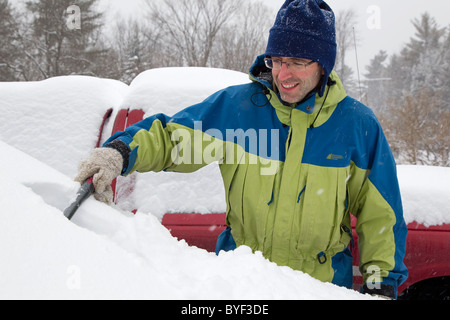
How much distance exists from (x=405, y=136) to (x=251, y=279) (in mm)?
10400

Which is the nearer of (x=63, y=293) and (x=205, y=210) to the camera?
(x=63, y=293)

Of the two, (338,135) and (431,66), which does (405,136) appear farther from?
(431,66)

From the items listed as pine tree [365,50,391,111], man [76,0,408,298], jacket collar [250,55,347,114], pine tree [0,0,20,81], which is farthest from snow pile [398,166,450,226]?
pine tree [365,50,391,111]

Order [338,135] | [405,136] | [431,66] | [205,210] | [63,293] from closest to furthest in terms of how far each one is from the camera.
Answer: [63,293]
[338,135]
[205,210]
[405,136]
[431,66]

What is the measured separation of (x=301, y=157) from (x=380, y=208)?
43 cm

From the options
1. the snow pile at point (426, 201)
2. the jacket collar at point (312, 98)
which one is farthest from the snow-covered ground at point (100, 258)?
the snow pile at point (426, 201)

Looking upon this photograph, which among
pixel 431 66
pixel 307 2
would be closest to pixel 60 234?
pixel 307 2

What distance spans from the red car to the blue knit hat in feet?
3.30

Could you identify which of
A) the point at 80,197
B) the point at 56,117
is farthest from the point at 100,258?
the point at 56,117

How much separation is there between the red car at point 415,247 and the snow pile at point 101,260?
0.92m

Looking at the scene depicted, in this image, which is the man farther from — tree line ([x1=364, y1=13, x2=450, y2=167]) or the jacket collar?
tree line ([x1=364, y1=13, x2=450, y2=167])

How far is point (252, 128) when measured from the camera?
1.62 meters

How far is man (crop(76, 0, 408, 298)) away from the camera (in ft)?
5.04

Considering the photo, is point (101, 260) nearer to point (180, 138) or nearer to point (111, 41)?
point (180, 138)
